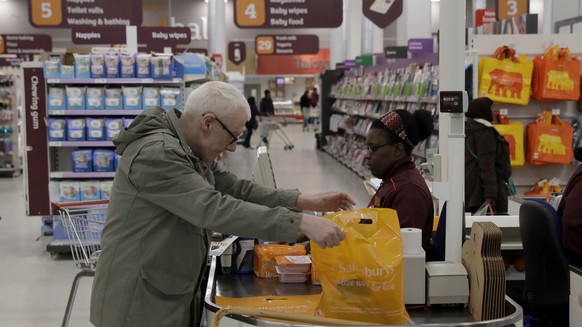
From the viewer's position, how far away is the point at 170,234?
244 centimetres

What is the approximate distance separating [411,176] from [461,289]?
828 millimetres

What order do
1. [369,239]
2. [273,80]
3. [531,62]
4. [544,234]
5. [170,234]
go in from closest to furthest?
[369,239]
[170,234]
[544,234]
[531,62]
[273,80]

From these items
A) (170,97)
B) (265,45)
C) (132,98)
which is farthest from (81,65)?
(265,45)

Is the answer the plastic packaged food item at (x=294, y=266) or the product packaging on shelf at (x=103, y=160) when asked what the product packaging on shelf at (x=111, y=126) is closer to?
the product packaging on shelf at (x=103, y=160)

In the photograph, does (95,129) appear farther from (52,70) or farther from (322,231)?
(322,231)

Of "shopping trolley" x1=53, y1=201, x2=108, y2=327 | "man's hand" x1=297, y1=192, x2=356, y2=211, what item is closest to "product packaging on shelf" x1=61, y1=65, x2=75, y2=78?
"shopping trolley" x1=53, y1=201, x2=108, y2=327

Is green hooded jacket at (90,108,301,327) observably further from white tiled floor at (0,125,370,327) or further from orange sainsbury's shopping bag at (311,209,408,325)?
white tiled floor at (0,125,370,327)

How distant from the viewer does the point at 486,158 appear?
249 inches

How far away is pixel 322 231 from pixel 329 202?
695mm

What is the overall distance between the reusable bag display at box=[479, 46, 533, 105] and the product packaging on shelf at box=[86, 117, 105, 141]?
3.69 metres

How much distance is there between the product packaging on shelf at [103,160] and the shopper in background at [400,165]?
4609 millimetres

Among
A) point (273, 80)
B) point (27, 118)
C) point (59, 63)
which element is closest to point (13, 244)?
point (27, 118)

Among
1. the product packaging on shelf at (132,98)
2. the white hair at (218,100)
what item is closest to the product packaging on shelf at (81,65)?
the product packaging on shelf at (132,98)

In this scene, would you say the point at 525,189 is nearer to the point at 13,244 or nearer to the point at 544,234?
the point at 544,234
